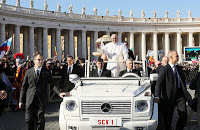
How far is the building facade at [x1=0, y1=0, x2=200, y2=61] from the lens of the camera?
165ft

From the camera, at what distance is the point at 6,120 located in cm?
1098

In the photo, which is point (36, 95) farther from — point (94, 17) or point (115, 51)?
point (94, 17)

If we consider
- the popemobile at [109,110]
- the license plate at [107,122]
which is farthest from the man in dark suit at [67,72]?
the license plate at [107,122]

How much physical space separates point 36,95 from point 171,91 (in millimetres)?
3815

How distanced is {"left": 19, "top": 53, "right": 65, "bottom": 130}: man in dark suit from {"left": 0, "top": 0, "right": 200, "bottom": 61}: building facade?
41498 millimetres

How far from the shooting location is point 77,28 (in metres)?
58.8

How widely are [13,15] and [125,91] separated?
Answer: 46.1 metres

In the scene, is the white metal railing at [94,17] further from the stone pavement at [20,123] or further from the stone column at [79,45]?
the stone pavement at [20,123]

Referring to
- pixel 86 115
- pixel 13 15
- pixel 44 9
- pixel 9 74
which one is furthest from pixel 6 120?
pixel 44 9

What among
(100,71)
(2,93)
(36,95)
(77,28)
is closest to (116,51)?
(100,71)

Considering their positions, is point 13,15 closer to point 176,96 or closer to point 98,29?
point 98,29

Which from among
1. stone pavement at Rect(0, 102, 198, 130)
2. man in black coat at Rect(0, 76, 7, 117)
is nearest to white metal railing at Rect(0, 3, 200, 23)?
stone pavement at Rect(0, 102, 198, 130)

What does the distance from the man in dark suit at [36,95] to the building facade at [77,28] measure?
4150 cm

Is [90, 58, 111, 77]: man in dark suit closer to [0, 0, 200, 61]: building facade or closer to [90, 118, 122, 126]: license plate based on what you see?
[90, 118, 122, 126]: license plate
